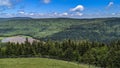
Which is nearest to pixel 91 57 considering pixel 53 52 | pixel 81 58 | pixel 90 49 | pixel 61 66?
pixel 81 58

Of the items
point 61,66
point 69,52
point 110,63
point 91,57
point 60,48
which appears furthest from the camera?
point 60,48

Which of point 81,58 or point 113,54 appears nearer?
point 113,54

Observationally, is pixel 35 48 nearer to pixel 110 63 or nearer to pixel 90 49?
pixel 90 49

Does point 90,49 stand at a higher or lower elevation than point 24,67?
lower

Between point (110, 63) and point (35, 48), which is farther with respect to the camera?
point (35, 48)

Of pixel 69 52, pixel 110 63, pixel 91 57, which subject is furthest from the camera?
pixel 69 52

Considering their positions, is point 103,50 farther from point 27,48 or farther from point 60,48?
point 27,48

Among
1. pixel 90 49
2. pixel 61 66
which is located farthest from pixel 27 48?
pixel 61 66

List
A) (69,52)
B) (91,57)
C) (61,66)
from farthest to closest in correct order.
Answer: (69,52) < (91,57) < (61,66)

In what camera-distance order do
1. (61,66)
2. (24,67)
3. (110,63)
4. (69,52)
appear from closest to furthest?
1. (24,67)
2. (61,66)
3. (110,63)
4. (69,52)
